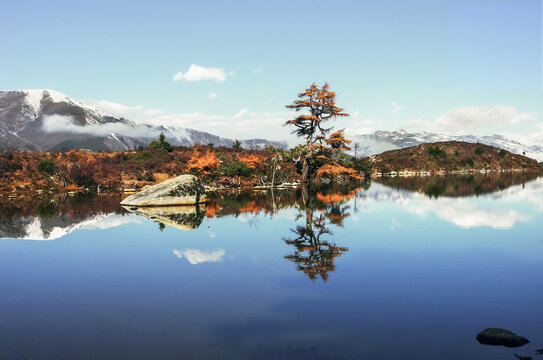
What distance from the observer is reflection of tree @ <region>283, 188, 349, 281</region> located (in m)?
9.64

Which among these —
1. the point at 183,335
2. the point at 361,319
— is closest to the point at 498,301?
the point at 361,319

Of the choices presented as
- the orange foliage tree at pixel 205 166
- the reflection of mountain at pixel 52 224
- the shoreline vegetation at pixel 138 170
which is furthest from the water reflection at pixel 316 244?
the orange foliage tree at pixel 205 166

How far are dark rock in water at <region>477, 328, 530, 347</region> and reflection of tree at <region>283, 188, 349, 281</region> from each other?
11.9 ft

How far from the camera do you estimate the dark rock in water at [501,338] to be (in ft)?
18.4

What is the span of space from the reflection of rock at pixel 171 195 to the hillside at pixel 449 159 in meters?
67.4

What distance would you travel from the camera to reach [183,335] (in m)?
6.02

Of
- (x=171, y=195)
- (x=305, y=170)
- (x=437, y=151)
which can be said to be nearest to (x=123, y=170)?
(x=171, y=195)

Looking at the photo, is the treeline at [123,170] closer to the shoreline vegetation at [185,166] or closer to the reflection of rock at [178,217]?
the shoreline vegetation at [185,166]

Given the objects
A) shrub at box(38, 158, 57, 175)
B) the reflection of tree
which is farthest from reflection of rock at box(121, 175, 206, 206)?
shrub at box(38, 158, 57, 175)

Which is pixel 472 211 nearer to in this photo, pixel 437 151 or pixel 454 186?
pixel 454 186

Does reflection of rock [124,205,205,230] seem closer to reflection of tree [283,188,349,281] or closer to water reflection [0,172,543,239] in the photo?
water reflection [0,172,543,239]

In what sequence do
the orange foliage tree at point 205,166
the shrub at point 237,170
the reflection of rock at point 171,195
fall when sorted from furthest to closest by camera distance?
the shrub at point 237,170, the orange foliage tree at point 205,166, the reflection of rock at point 171,195

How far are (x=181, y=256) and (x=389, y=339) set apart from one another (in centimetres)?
700

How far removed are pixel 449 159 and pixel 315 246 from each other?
306ft
